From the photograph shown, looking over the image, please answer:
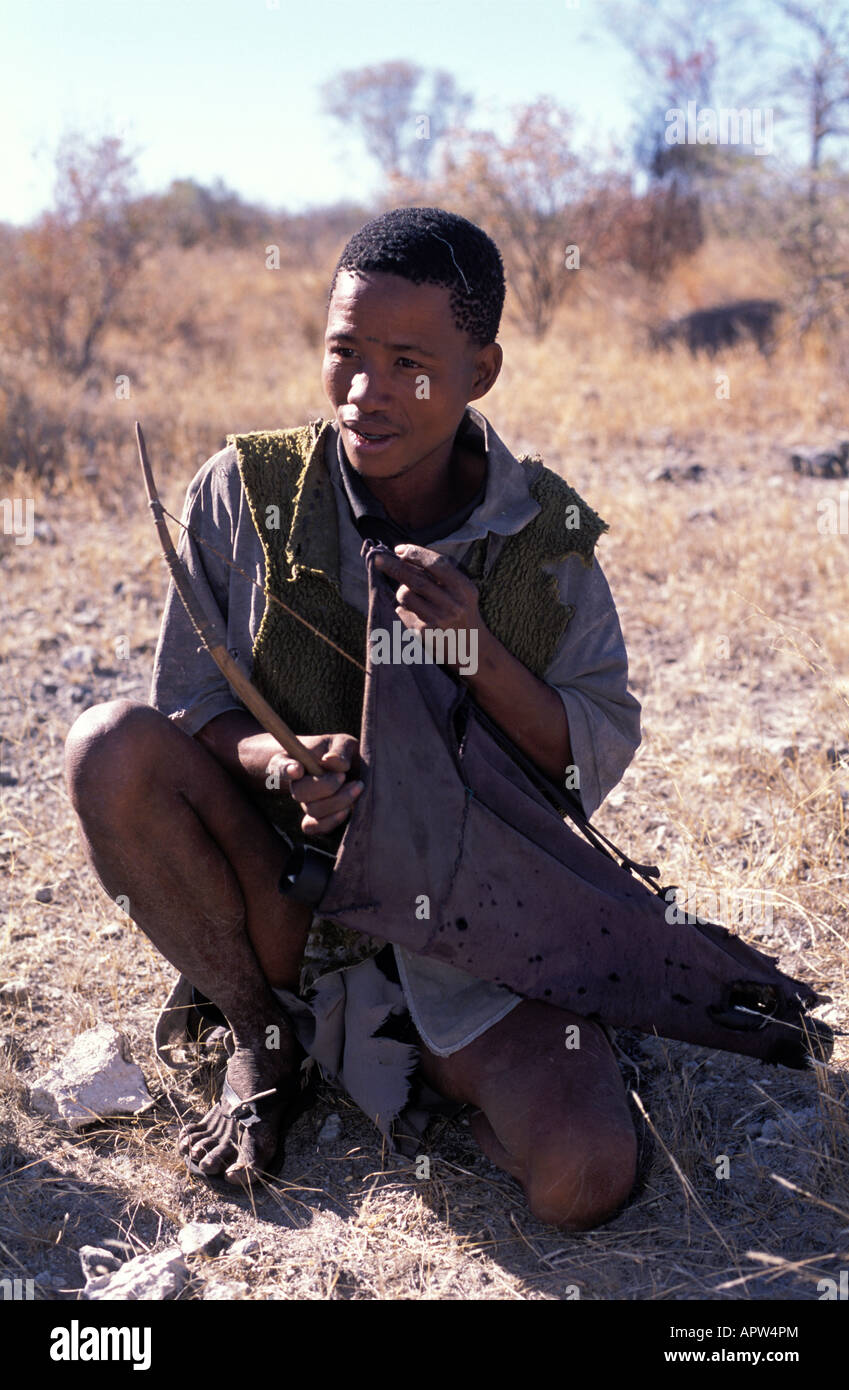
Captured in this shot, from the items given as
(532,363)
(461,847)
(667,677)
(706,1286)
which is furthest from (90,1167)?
(532,363)

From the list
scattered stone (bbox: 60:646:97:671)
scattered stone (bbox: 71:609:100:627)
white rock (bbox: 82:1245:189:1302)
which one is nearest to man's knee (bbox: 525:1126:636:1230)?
white rock (bbox: 82:1245:189:1302)

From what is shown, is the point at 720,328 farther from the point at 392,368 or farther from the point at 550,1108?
the point at 550,1108

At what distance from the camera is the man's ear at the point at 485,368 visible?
6.77ft

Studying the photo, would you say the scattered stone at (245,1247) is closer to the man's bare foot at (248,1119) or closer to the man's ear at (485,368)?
the man's bare foot at (248,1119)

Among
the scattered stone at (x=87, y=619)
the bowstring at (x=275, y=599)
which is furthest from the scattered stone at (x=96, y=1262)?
the scattered stone at (x=87, y=619)

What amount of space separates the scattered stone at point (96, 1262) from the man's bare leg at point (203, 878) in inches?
8.4

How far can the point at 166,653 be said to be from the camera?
209cm

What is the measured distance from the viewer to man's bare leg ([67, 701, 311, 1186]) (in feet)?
6.37

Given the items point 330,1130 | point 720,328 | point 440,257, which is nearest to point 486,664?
point 440,257

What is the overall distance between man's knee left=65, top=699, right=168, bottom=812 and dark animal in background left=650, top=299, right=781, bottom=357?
24.8 ft

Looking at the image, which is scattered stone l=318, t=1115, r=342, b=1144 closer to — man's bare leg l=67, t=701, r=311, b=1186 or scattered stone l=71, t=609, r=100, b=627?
man's bare leg l=67, t=701, r=311, b=1186

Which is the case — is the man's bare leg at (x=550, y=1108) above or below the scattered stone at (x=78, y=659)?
below

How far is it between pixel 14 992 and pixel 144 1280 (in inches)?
37.4

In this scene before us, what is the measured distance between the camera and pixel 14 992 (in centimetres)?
255
